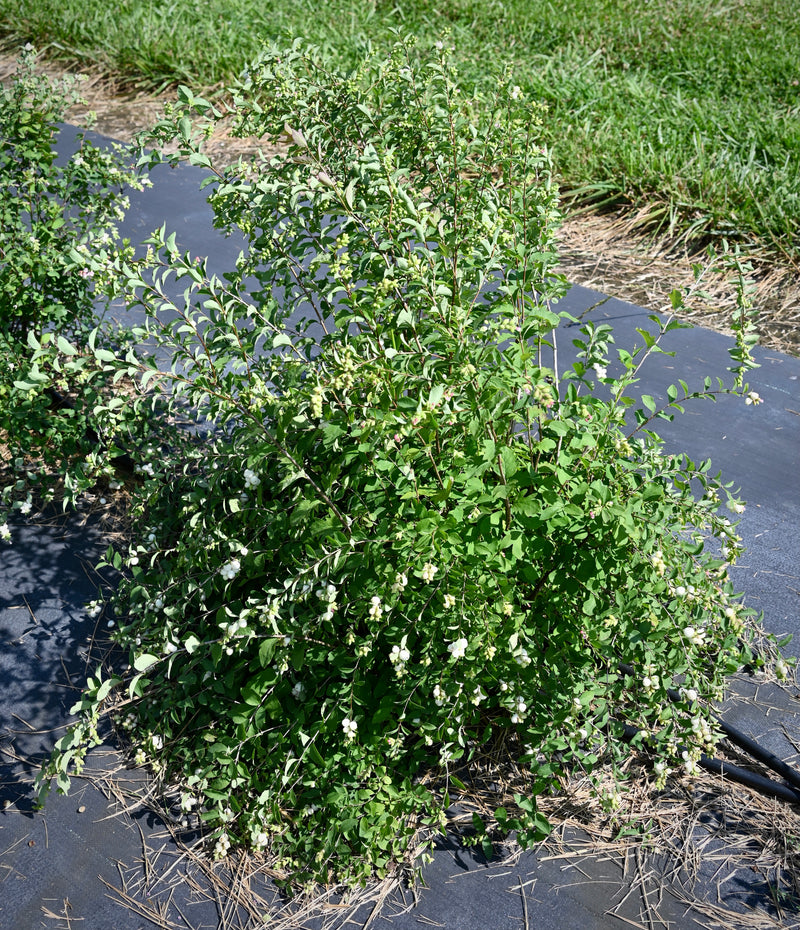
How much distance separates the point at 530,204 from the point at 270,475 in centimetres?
97

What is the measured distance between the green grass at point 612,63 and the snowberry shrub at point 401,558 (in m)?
2.25

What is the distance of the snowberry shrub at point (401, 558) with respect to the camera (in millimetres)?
1677

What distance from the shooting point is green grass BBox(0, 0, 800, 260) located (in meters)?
4.40

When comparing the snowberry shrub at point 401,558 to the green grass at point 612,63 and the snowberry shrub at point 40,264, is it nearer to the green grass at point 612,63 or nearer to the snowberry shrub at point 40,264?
the snowberry shrub at point 40,264

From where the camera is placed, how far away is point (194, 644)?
1.83 meters

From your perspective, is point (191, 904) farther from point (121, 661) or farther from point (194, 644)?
point (121, 661)

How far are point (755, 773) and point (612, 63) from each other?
5.45 metres

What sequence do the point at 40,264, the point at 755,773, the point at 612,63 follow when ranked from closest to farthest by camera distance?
the point at 755,773 < the point at 40,264 < the point at 612,63

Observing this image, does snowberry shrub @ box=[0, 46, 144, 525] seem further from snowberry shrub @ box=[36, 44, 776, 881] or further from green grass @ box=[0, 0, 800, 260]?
green grass @ box=[0, 0, 800, 260]

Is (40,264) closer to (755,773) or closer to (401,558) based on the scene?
(401,558)

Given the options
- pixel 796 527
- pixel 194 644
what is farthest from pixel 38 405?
pixel 796 527

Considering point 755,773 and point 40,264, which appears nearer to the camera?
point 755,773

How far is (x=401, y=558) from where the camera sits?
1.69 metres

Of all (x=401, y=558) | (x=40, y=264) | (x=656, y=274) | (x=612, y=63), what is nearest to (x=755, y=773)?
(x=401, y=558)
